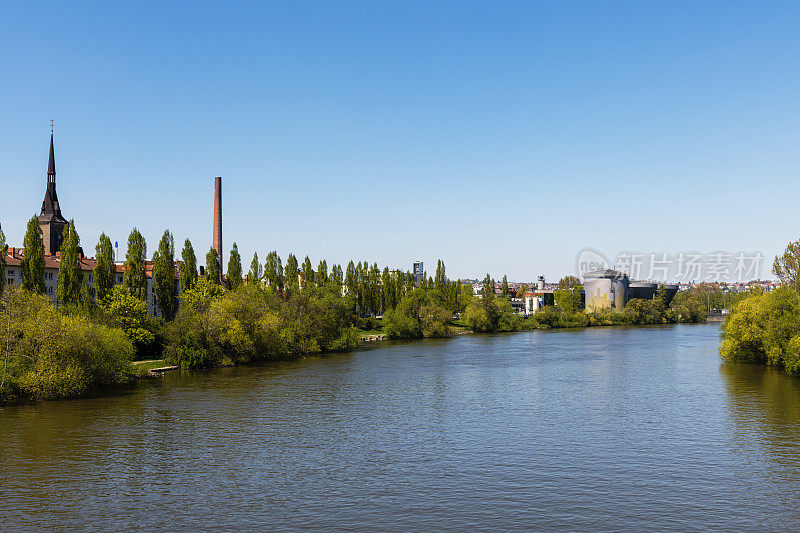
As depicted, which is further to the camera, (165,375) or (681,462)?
(165,375)

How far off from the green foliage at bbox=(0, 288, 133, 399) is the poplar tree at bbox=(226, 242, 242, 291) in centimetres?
4522

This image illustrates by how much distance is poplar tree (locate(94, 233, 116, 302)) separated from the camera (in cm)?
6369

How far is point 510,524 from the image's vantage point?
71.7 feet

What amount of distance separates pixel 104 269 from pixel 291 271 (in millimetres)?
44056

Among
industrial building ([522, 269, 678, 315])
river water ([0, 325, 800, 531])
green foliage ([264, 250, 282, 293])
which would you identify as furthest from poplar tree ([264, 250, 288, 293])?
industrial building ([522, 269, 678, 315])

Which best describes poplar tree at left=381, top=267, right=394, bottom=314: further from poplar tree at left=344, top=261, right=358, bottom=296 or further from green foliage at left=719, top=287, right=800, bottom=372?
green foliage at left=719, top=287, right=800, bottom=372

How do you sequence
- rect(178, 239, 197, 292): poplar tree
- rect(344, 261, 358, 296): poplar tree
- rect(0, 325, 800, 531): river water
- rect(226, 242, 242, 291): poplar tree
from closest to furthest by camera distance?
rect(0, 325, 800, 531): river water < rect(178, 239, 197, 292): poplar tree < rect(226, 242, 242, 291): poplar tree < rect(344, 261, 358, 296): poplar tree

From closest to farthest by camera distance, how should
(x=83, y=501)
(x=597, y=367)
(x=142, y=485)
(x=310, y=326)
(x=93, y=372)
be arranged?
(x=83, y=501), (x=142, y=485), (x=93, y=372), (x=597, y=367), (x=310, y=326)

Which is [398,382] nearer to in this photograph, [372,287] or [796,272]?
[796,272]

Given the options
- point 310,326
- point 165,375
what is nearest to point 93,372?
point 165,375

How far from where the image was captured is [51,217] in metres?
93.4

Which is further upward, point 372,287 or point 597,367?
point 372,287

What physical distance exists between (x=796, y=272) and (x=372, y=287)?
72.5 m

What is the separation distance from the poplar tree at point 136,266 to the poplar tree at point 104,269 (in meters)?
3.52
